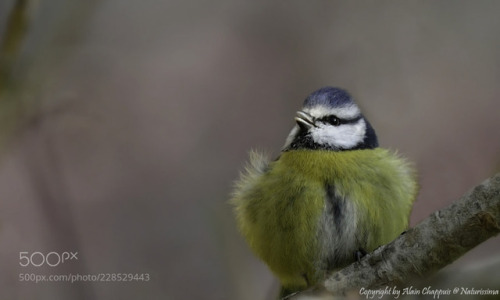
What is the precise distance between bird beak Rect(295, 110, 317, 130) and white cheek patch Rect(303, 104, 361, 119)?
0.05ft

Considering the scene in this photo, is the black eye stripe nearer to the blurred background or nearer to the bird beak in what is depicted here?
Result: the bird beak

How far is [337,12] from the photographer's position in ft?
10.6

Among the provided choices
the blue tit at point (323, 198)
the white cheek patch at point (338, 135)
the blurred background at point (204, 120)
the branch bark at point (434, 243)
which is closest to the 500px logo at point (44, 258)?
the blurred background at point (204, 120)

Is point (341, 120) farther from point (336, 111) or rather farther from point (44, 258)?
point (44, 258)

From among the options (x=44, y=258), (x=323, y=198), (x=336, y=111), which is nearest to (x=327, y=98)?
(x=336, y=111)

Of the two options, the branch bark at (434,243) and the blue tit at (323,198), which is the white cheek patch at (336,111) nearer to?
the blue tit at (323,198)

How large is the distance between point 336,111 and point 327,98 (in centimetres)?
7

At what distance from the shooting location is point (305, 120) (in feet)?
8.23

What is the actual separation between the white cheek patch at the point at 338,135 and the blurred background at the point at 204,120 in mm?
277

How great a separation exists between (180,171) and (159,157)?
137mm

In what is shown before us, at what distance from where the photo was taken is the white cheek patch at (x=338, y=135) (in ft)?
8.18

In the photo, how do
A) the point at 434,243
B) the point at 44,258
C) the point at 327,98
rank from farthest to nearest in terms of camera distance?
the point at 327,98
the point at 44,258
the point at 434,243

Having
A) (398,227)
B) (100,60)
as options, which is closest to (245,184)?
(398,227)

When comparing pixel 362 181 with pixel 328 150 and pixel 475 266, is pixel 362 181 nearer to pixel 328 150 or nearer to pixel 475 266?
pixel 328 150
